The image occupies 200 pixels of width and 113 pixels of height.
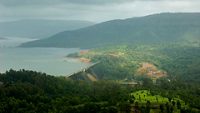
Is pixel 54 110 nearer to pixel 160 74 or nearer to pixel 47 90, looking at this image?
pixel 47 90

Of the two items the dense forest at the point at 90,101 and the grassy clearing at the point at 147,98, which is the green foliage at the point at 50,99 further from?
the grassy clearing at the point at 147,98

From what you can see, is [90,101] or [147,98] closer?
[90,101]

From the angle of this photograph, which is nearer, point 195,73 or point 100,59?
point 195,73

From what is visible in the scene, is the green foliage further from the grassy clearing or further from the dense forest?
the grassy clearing

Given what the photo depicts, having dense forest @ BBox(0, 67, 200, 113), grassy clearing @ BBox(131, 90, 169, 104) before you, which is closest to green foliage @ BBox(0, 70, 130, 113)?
dense forest @ BBox(0, 67, 200, 113)

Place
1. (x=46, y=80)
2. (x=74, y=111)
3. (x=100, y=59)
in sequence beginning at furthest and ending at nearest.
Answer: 1. (x=100, y=59)
2. (x=46, y=80)
3. (x=74, y=111)

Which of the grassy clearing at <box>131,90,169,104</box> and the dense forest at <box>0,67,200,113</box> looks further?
the grassy clearing at <box>131,90,169,104</box>

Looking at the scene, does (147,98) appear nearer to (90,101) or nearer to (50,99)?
(90,101)

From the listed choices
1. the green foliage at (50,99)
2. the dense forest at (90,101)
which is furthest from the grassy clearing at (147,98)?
the green foliage at (50,99)

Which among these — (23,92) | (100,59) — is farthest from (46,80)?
(100,59)

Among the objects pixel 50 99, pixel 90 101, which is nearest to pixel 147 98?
pixel 90 101

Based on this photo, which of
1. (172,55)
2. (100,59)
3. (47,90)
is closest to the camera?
(47,90)
